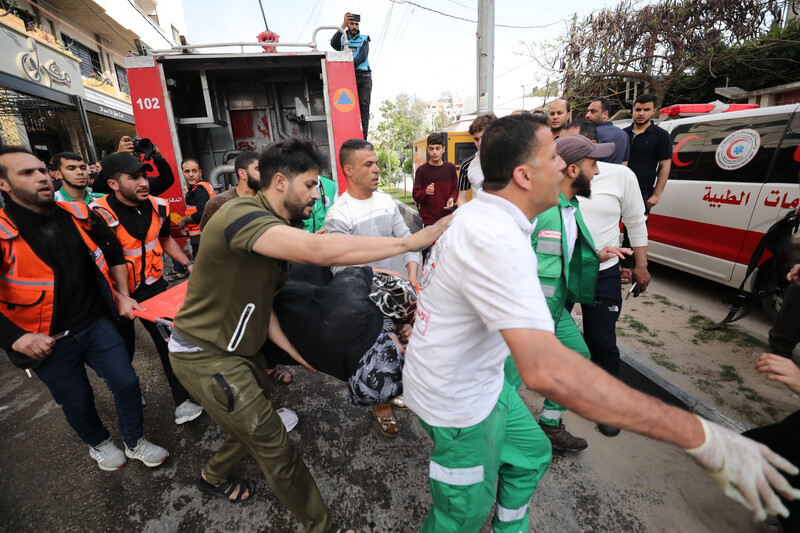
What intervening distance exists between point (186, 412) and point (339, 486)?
1375 millimetres

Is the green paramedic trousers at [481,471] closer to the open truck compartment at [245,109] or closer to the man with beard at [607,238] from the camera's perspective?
the man with beard at [607,238]

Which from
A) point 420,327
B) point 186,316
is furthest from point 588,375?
point 186,316

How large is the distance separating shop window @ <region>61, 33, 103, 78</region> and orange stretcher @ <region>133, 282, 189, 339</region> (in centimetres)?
1500

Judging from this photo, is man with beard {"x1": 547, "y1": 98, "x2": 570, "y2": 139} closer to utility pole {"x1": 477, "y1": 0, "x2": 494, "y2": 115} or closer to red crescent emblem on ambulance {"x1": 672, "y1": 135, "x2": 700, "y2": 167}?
red crescent emblem on ambulance {"x1": 672, "y1": 135, "x2": 700, "y2": 167}

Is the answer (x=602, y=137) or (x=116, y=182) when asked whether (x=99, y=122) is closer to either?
(x=116, y=182)

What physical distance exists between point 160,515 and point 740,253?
5.33m

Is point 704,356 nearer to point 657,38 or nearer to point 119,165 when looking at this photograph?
point 119,165

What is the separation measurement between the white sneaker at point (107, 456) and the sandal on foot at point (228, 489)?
0.67 metres

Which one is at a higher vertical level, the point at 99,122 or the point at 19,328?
the point at 99,122

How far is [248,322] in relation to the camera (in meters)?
1.59

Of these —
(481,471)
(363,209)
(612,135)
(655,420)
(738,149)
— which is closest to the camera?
(655,420)

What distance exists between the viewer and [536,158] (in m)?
1.15

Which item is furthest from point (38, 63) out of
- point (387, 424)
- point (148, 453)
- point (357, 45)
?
point (387, 424)

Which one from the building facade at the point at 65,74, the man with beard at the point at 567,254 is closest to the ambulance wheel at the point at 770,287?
the man with beard at the point at 567,254
